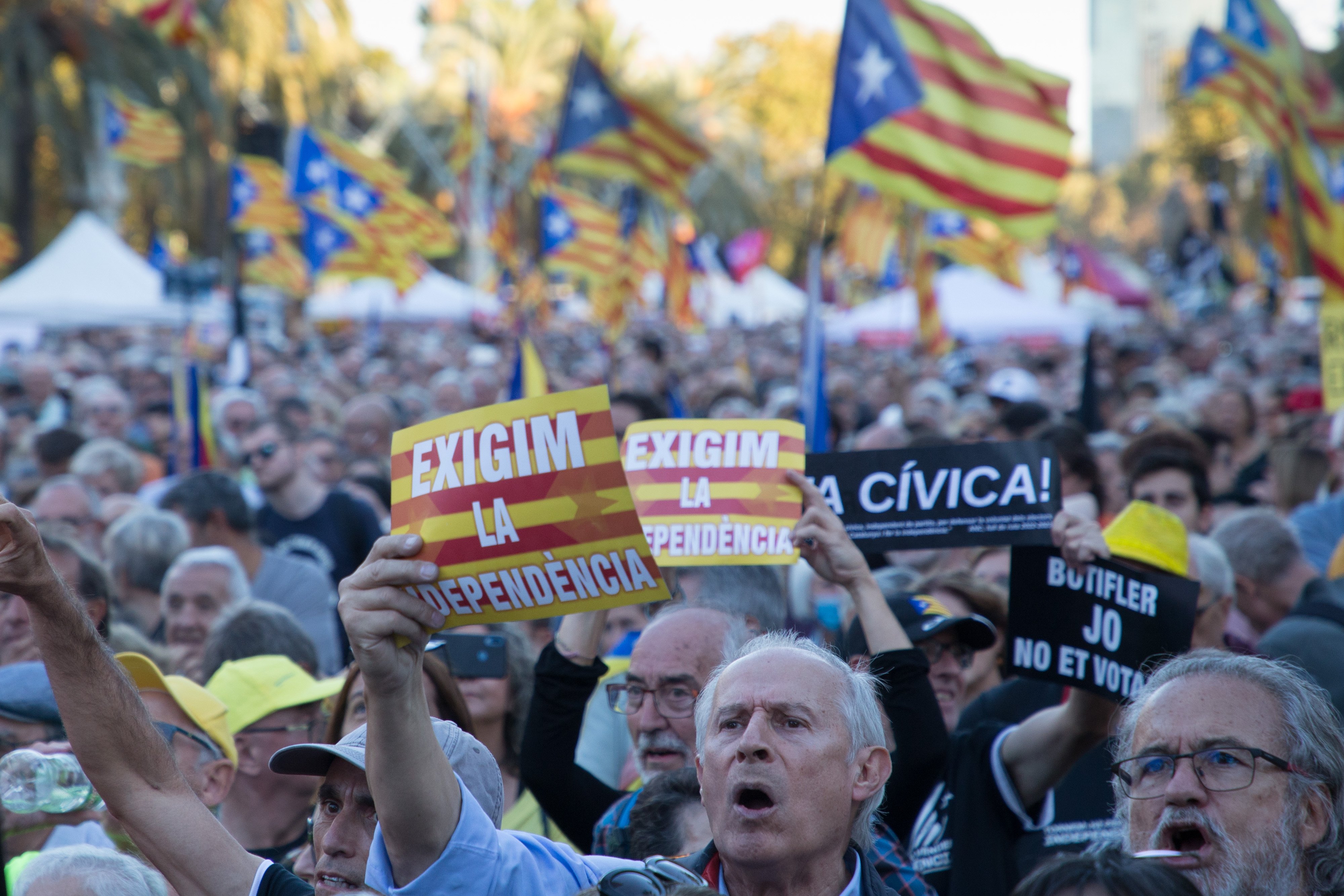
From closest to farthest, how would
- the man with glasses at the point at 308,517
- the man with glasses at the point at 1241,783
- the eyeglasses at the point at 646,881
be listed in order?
1. the eyeglasses at the point at 646,881
2. the man with glasses at the point at 1241,783
3. the man with glasses at the point at 308,517

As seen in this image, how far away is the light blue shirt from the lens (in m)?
2.22

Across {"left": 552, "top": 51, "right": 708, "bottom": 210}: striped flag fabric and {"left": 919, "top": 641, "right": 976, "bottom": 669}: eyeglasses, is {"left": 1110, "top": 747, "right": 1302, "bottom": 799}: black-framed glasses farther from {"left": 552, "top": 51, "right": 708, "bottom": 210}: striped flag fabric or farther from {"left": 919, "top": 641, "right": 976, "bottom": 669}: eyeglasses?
{"left": 552, "top": 51, "right": 708, "bottom": 210}: striped flag fabric

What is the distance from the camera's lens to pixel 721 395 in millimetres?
11680

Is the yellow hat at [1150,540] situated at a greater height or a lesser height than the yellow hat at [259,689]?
greater

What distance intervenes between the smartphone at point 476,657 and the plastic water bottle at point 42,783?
43.0 inches

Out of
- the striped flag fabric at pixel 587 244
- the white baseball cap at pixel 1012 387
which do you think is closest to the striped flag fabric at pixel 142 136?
the striped flag fabric at pixel 587 244

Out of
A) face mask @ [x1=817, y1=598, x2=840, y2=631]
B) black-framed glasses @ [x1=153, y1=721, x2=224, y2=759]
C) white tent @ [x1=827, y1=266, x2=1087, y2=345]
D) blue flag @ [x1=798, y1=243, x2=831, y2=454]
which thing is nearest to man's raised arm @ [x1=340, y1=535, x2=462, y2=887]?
black-framed glasses @ [x1=153, y1=721, x2=224, y2=759]

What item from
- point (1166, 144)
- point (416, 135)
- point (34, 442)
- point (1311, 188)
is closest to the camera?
point (1311, 188)

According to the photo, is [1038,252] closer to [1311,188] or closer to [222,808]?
[1311,188]

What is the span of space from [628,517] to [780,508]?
5.28ft

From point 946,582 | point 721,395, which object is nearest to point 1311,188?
point 721,395

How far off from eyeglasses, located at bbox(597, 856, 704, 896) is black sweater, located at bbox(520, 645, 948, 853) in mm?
1285

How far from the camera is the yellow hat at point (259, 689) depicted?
4.09 m

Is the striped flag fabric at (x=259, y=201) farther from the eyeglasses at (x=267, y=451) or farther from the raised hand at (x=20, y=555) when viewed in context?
the raised hand at (x=20, y=555)
